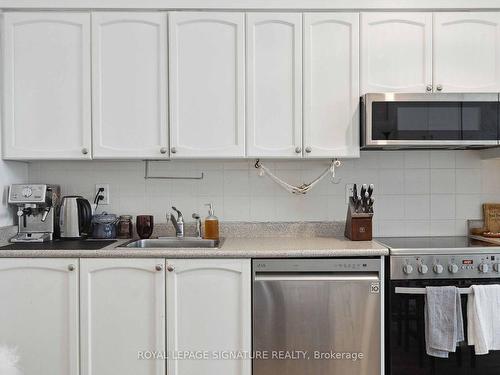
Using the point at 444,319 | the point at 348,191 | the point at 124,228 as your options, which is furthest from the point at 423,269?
the point at 124,228

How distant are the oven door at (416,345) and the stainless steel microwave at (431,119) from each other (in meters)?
0.73

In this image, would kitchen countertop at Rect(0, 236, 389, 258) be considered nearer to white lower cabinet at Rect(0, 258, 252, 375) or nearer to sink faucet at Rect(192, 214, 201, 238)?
white lower cabinet at Rect(0, 258, 252, 375)

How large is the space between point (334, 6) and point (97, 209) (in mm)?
1844

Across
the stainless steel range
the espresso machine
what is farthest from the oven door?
the espresso machine

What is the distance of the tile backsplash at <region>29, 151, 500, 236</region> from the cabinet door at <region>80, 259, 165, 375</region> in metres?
0.63

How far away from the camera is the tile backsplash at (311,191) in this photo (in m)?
2.60

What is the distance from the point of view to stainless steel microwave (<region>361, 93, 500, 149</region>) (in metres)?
2.18

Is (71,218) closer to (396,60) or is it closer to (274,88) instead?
(274,88)

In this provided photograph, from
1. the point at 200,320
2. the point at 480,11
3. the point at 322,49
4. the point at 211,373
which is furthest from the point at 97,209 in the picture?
the point at 480,11

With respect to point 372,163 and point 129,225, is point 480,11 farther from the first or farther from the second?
point 129,225

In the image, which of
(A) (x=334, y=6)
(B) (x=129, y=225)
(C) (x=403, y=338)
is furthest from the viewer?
(B) (x=129, y=225)

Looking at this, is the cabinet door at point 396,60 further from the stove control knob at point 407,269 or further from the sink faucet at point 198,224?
the sink faucet at point 198,224

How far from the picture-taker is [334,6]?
2.26m

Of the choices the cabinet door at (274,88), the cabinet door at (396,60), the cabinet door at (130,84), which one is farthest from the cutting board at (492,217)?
the cabinet door at (130,84)
